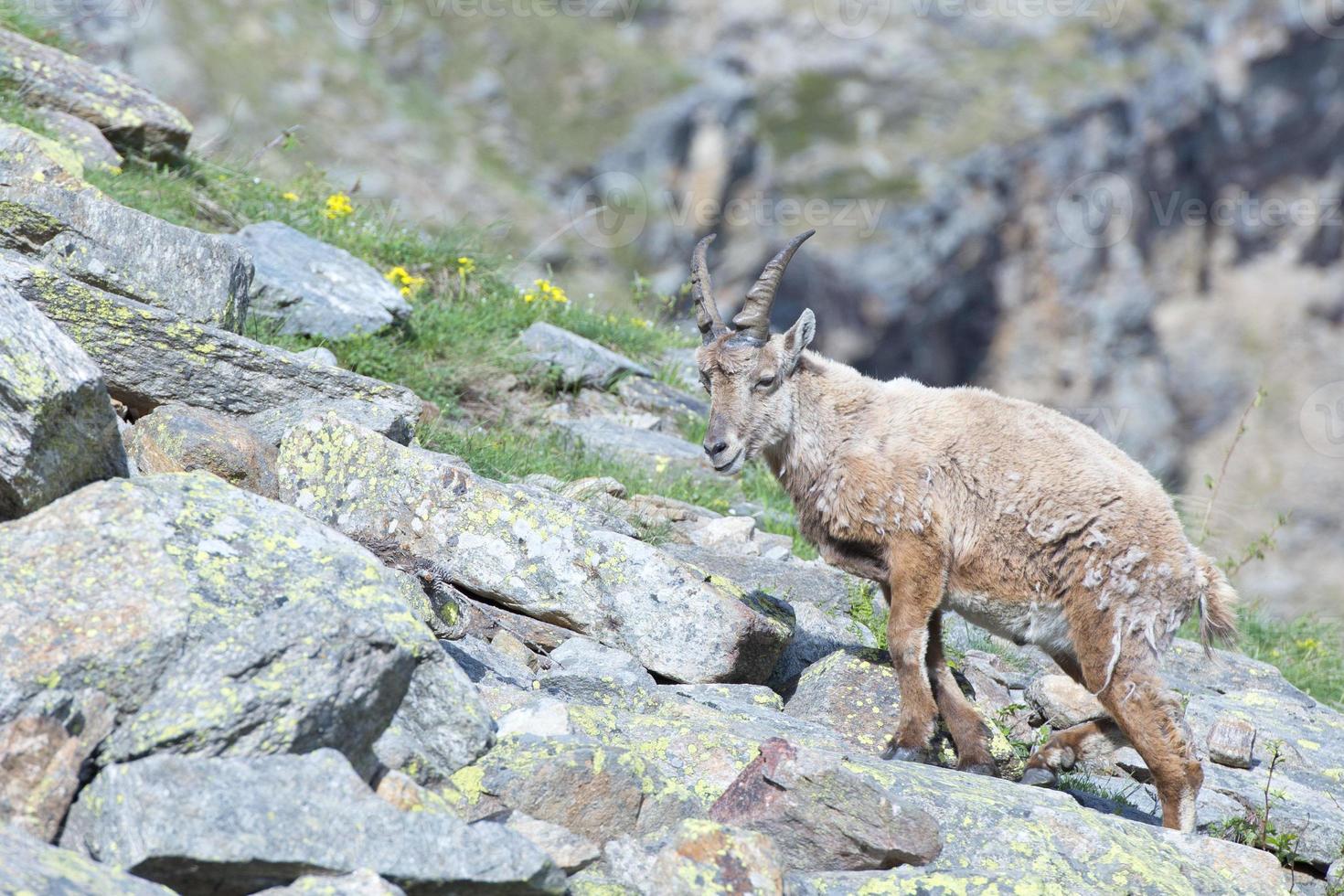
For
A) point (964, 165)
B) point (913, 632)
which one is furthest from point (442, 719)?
point (964, 165)

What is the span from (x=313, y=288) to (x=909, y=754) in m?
5.96

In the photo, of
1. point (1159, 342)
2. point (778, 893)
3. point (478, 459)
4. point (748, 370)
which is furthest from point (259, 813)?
point (1159, 342)

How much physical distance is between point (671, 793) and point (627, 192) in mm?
38837

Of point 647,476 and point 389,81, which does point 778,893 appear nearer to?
point 647,476

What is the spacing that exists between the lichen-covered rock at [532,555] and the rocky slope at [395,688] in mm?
16

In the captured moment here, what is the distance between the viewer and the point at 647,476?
31.5 feet

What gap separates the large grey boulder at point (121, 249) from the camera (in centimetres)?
726

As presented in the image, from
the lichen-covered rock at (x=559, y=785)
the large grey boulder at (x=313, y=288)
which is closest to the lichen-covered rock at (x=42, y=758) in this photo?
the lichen-covered rock at (x=559, y=785)

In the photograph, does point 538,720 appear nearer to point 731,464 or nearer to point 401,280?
point 731,464

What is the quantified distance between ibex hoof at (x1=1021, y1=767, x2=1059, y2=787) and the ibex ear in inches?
102

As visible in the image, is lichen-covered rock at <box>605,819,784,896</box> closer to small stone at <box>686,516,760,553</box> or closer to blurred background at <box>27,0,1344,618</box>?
small stone at <box>686,516,760,553</box>

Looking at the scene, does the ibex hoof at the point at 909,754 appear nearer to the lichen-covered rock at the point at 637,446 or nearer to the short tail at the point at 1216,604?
the short tail at the point at 1216,604

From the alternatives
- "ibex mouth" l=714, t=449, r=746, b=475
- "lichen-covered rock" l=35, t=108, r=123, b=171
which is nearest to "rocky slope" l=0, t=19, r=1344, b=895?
"ibex mouth" l=714, t=449, r=746, b=475

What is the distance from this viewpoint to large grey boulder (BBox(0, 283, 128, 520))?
4.20m
